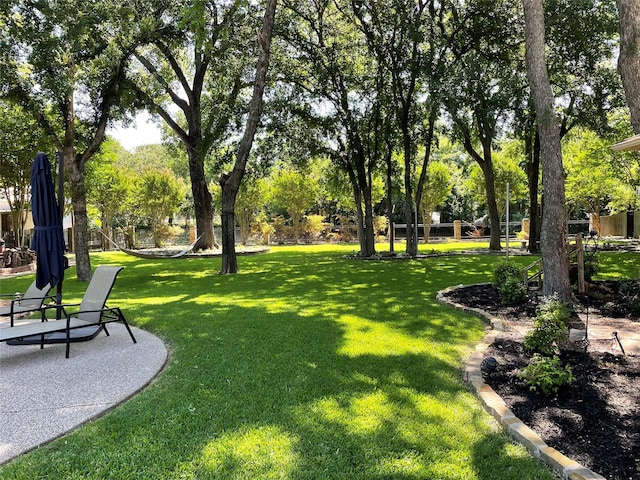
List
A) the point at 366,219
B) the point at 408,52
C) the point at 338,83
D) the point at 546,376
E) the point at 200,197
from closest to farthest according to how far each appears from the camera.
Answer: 1. the point at 546,376
2. the point at 408,52
3. the point at 338,83
4. the point at 366,219
5. the point at 200,197

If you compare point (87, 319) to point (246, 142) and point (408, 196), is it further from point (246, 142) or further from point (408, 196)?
point (408, 196)

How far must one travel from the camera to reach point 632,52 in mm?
5227

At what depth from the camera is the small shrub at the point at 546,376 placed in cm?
314

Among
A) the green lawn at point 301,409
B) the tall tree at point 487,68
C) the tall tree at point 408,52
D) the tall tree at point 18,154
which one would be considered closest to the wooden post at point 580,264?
the green lawn at point 301,409

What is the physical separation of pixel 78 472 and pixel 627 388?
359 cm

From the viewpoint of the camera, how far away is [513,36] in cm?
1190

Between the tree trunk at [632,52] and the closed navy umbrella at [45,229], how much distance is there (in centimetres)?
661

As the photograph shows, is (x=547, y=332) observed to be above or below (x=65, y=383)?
above

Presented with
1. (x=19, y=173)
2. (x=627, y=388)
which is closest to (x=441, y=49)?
(x=627, y=388)

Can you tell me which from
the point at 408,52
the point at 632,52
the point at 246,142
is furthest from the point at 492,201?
the point at 632,52

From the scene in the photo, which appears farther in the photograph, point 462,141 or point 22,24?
point 462,141

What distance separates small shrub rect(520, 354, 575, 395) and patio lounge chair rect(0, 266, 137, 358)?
12.2 feet

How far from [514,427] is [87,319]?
13.8ft

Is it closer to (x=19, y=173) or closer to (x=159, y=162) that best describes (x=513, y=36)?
(x=19, y=173)
